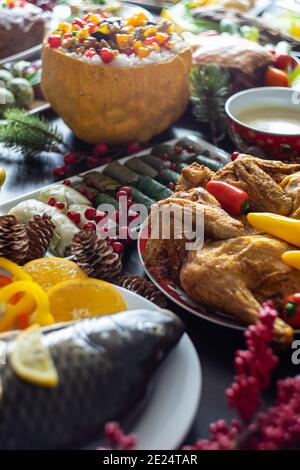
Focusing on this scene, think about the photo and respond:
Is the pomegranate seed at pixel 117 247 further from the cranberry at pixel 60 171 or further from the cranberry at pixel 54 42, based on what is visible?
the cranberry at pixel 54 42

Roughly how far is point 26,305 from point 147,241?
0.30 m

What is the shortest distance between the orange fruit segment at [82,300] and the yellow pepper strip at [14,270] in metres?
0.07

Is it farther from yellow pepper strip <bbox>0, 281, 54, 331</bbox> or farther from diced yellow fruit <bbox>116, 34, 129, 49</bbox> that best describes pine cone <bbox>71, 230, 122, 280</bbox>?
diced yellow fruit <bbox>116, 34, 129, 49</bbox>

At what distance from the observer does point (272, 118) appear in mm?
1589

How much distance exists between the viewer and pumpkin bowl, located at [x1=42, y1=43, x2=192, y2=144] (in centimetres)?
153

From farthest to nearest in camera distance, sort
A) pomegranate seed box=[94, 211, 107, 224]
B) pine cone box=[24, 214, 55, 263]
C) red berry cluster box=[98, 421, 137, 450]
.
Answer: pomegranate seed box=[94, 211, 107, 224], pine cone box=[24, 214, 55, 263], red berry cluster box=[98, 421, 137, 450]

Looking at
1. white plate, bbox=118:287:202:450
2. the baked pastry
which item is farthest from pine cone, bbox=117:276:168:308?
the baked pastry

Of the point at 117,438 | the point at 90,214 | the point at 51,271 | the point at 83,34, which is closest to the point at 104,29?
the point at 83,34

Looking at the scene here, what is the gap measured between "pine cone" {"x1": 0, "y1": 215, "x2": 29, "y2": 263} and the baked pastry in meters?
1.31

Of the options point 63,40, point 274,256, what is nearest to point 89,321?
point 274,256

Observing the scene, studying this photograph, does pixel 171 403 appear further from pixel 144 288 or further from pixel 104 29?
pixel 104 29

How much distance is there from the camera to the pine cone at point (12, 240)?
3.65ft

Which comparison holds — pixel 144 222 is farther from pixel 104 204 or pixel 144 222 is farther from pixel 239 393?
pixel 239 393
